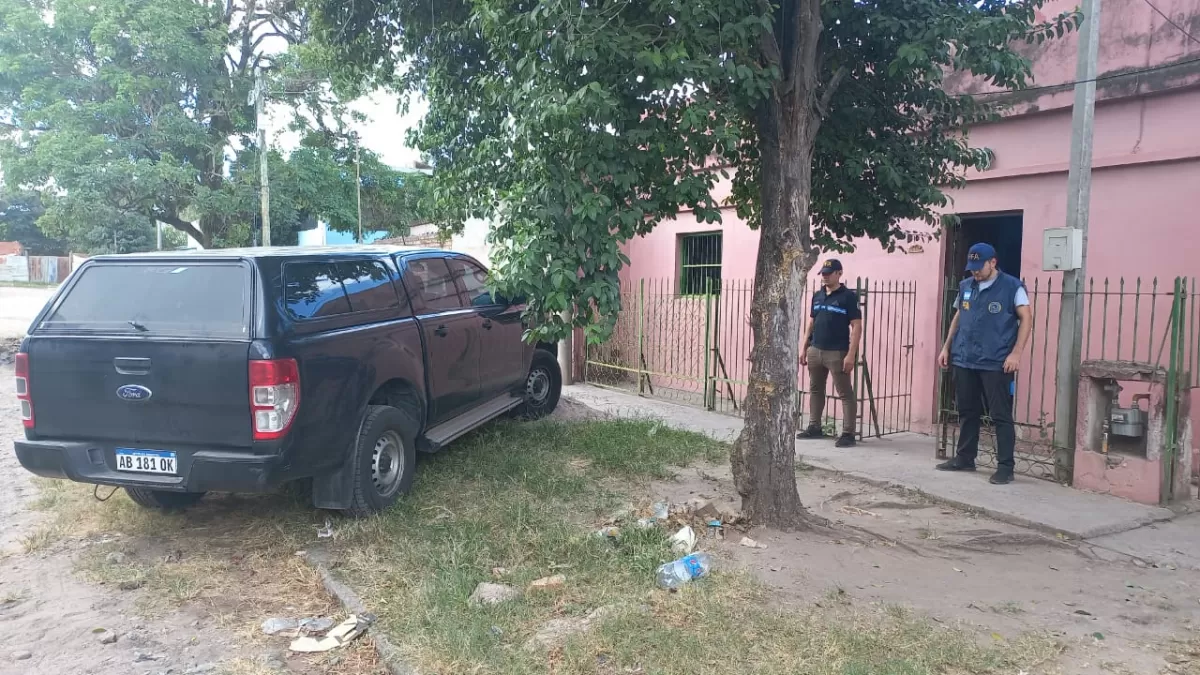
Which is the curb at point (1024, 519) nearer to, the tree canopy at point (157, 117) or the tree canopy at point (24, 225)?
the tree canopy at point (157, 117)

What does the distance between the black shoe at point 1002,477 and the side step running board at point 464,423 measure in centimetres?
398

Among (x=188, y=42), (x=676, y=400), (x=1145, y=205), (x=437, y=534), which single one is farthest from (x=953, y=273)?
(x=188, y=42)

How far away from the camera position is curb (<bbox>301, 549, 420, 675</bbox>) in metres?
3.56

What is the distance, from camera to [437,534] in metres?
5.00

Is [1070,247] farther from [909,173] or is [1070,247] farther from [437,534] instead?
[437,534]

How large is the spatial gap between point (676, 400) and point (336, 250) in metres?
5.84

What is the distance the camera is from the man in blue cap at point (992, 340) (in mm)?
6164

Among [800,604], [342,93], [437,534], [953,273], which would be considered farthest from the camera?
[953,273]

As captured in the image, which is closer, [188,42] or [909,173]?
[909,173]

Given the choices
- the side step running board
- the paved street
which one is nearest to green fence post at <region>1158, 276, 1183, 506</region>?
the side step running board

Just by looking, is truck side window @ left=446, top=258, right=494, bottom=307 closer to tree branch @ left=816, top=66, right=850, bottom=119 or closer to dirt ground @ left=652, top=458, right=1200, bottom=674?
dirt ground @ left=652, top=458, right=1200, bottom=674

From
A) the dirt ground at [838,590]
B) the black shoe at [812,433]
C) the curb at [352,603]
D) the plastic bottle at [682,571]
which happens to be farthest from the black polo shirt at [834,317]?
the curb at [352,603]

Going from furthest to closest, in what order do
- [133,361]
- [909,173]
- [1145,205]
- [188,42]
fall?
[188,42]
[1145,205]
[909,173]
[133,361]

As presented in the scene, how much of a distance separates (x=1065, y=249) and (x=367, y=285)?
16.3 ft
